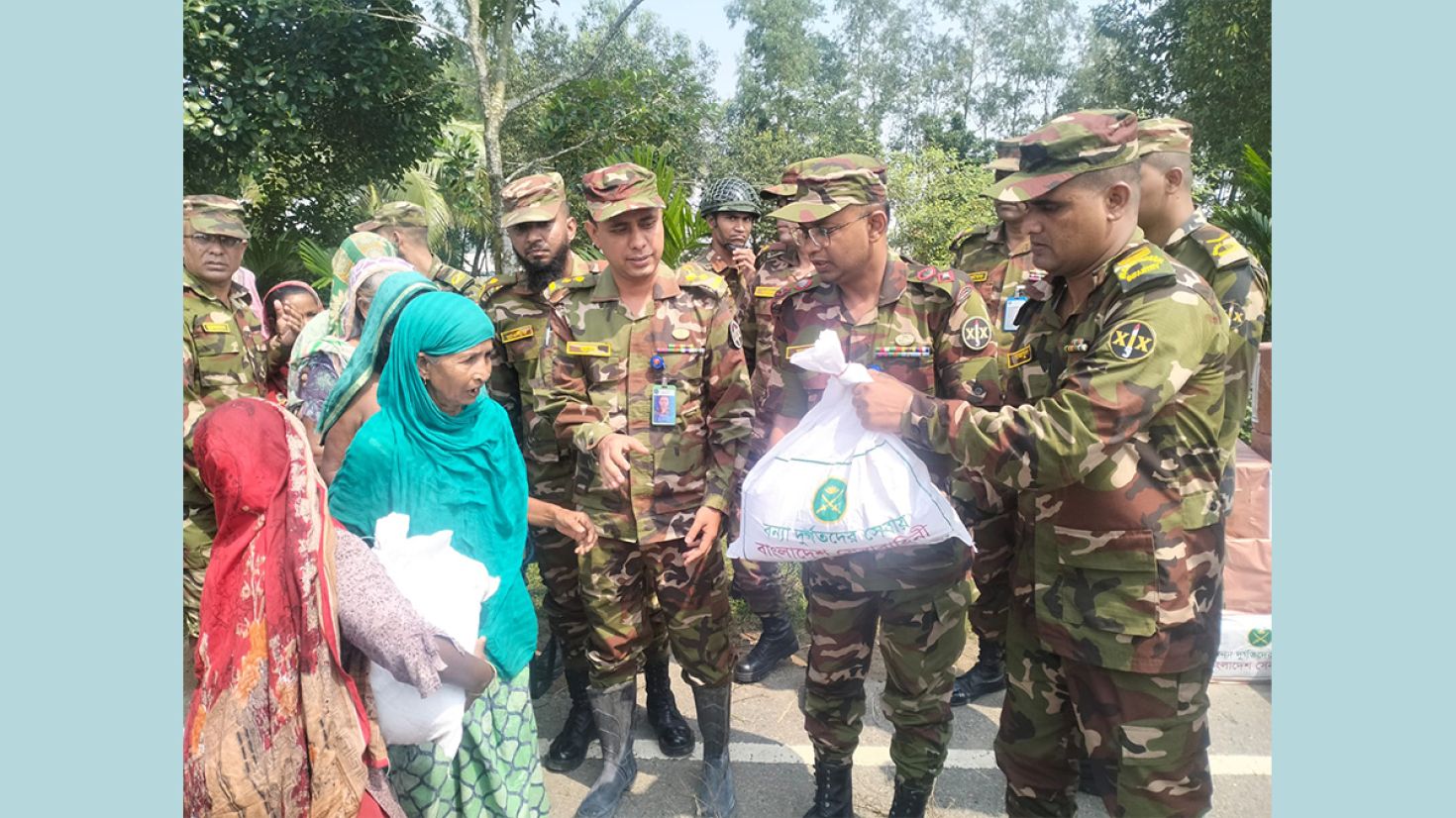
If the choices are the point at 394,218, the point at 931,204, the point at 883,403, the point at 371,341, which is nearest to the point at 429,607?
the point at 371,341

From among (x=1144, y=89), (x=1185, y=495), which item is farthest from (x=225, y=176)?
(x=1144, y=89)

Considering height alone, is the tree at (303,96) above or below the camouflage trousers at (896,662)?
above

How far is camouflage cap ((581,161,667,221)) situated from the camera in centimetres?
309

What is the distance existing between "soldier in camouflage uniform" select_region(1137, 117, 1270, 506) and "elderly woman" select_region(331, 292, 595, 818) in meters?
2.21

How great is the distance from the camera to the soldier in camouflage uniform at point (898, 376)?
2760 mm

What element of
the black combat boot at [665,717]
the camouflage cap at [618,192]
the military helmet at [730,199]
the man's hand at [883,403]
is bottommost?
Answer: the black combat boot at [665,717]

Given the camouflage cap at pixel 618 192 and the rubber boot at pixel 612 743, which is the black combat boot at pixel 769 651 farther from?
the camouflage cap at pixel 618 192

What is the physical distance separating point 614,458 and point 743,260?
3039 millimetres

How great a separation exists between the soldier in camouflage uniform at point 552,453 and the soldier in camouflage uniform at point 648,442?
0.42 metres

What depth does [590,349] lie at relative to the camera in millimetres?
3254

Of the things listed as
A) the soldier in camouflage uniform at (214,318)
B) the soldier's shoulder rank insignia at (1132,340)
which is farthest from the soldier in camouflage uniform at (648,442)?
the soldier in camouflage uniform at (214,318)

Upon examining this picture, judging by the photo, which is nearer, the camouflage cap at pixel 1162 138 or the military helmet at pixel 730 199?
the camouflage cap at pixel 1162 138

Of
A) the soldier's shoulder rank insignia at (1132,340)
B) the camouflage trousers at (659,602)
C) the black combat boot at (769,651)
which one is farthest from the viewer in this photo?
the black combat boot at (769,651)

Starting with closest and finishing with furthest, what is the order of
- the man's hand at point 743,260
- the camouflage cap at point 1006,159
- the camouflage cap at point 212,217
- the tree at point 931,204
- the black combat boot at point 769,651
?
the camouflage cap at point 1006,159
the black combat boot at point 769,651
the camouflage cap at point 212,217
the man's hand at point 743,260
the tree at point 931,204
